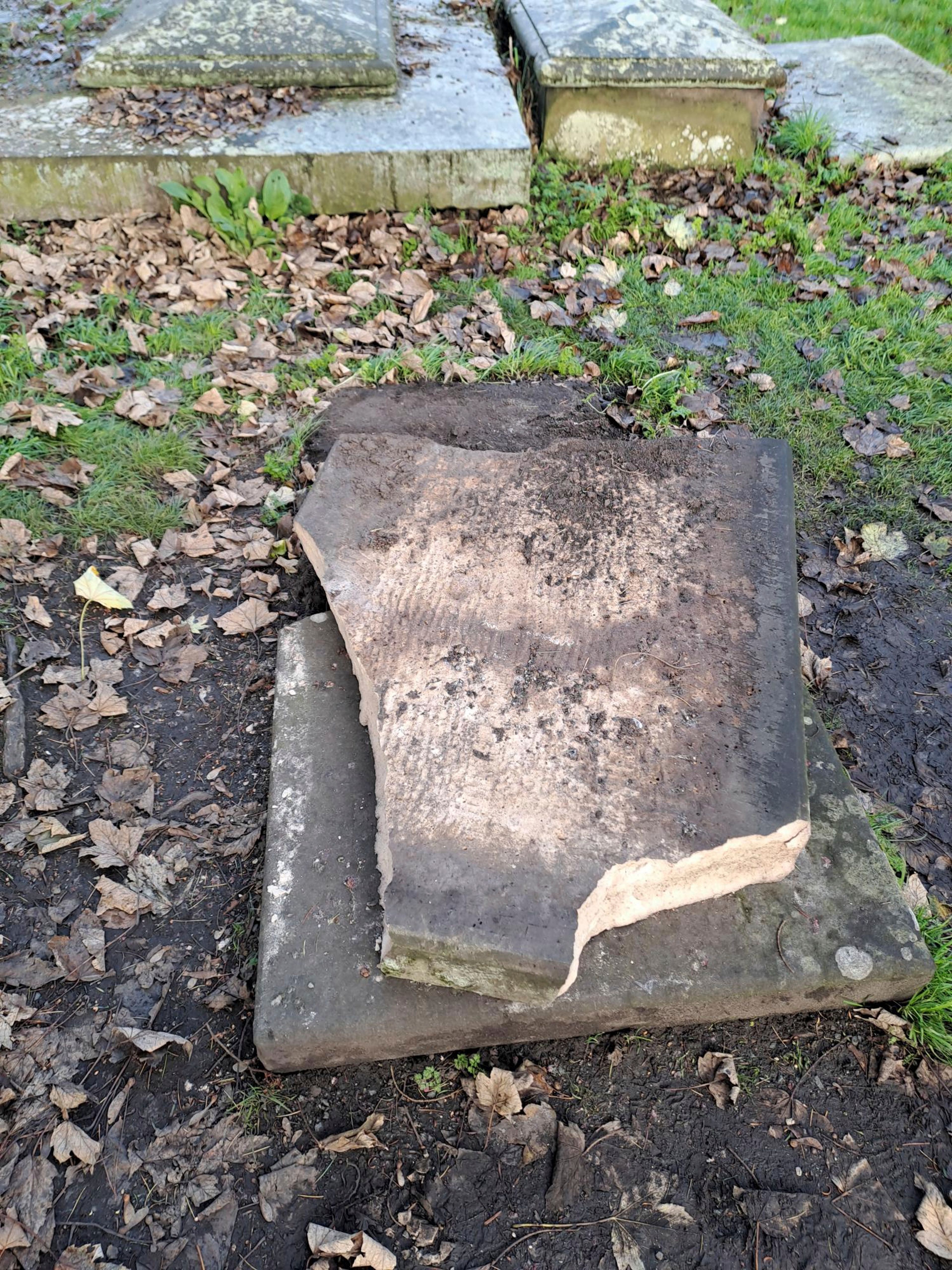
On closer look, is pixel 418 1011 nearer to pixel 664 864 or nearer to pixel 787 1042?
pixel 664 864

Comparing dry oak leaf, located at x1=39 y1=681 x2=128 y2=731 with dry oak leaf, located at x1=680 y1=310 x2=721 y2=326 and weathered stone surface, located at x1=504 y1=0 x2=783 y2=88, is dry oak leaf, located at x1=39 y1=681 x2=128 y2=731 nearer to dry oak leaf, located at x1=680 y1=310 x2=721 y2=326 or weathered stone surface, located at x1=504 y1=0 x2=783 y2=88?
dry oak leaf, located at x1=680 y1=310 x2=721 y2=326

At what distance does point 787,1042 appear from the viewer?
2.02 meters

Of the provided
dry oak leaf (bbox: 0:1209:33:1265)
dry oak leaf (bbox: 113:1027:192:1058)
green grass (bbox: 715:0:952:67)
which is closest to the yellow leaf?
Result: dry oak leaf (bbox: 113:1027:192:1058)

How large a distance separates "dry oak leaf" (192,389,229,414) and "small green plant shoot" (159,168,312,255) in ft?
4.03

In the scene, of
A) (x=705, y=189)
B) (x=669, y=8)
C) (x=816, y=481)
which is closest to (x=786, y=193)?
(x=705, y=189)

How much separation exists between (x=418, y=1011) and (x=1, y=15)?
7.10 metres

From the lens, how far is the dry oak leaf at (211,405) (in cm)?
365

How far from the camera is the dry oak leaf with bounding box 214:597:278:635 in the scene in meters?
2.90

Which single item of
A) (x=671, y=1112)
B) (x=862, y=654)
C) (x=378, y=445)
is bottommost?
(x=671, y=1112)

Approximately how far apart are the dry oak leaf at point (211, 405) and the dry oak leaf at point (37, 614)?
1.19 metres

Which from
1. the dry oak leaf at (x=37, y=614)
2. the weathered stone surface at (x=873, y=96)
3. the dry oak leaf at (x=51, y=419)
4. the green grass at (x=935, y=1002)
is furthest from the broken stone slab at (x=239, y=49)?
the green grass at (x=935, y=1002)

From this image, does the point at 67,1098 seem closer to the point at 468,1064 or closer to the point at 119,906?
the point at 119,906

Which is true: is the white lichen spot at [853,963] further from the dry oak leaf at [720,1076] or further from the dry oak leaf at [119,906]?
the dry oak leaf at [119,906]

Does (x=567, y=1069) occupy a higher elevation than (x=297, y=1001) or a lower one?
lower
